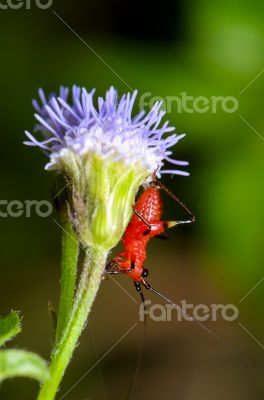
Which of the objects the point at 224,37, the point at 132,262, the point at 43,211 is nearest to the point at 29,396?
the point at 43,211

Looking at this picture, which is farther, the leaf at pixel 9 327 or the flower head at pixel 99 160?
the flower head at pixel 99 160

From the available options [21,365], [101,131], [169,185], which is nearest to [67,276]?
[101,131]

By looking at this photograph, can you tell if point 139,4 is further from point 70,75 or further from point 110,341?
point 110,341

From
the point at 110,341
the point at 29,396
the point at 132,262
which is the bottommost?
the point at 29,396

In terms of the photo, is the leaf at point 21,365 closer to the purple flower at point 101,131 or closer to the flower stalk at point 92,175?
the flower stalk at point 92,175

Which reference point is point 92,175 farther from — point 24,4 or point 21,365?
point 24,4

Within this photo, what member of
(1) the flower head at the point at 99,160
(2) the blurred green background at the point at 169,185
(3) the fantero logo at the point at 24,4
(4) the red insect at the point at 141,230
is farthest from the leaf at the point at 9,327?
(3) the fantero logo at the point at 24,4
